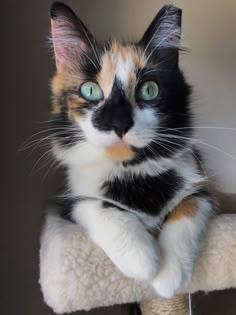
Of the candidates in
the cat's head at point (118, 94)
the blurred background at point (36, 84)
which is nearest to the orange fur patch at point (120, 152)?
the cat's head at point (118, 94)

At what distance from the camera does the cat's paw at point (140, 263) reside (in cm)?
83

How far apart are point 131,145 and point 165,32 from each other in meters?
0.30

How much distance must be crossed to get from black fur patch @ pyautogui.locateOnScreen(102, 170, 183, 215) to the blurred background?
1.24ft

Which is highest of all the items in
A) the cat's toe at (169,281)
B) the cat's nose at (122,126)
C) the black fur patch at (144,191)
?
the cat's nose at (122,126)

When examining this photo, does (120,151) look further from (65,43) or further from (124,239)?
(65,43)

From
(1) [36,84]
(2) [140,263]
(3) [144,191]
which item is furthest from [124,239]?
(1) [36,84]

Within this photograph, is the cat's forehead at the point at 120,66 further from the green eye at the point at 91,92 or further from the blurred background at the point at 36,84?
the blurred background at the point at 36,84

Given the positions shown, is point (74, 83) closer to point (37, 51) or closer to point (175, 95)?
point (175, 95)

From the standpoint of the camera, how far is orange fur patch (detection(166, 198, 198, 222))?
0.99 m

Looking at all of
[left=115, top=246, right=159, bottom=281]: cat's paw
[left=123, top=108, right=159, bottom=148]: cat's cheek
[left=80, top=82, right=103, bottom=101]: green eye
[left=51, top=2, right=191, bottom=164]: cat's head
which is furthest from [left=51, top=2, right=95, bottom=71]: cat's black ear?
[left=115, top=246, right=159, bottom=281]: cat's paw

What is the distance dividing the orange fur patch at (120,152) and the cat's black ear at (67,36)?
251 millimetres

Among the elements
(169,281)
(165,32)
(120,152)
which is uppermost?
(165,32)

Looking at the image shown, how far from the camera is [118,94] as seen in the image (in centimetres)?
94

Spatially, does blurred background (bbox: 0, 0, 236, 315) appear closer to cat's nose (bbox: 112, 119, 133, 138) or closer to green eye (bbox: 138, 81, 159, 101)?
green eye (bbox: 138, 81, 159, 101)
